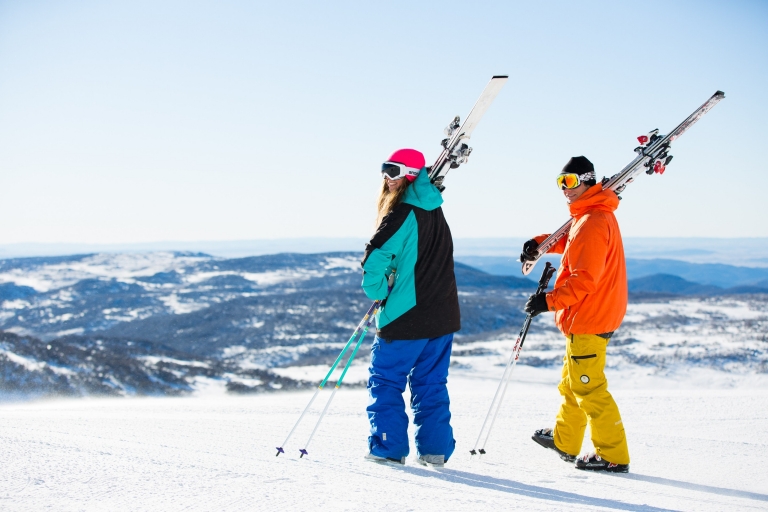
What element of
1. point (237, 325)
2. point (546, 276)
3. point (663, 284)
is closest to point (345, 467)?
point (546, 276)

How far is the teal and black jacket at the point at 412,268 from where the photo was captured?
3604mm

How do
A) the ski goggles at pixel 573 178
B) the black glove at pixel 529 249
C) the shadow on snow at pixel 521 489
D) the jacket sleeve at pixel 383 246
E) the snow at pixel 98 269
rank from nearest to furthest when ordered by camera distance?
the shadow on snow at pixel 521 489, the jacket sleeve at pixel 383 246, the ski goggles at pixel 573 178, the black glove at pixel 529 249, the snow at pixel 98 269

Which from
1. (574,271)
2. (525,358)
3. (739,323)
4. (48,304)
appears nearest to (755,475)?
(574,271)

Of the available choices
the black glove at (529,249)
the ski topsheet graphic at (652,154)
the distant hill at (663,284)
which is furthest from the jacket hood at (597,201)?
the distant hill at (663,284)

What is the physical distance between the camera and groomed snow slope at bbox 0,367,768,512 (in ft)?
7.87

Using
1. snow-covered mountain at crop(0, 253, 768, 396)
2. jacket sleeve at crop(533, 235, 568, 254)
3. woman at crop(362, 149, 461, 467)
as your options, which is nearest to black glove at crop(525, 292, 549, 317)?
woman at crop(362, 149, 461, 467)

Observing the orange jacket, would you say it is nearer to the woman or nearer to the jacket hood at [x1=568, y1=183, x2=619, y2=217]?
the jacket hood at [x1=568, y1=183, x2=619, y2=217]

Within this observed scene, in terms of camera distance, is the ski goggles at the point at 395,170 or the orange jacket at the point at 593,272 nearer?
the orange jacket at the point at 593,272

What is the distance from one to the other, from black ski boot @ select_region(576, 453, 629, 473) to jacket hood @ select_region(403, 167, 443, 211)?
6.10ft

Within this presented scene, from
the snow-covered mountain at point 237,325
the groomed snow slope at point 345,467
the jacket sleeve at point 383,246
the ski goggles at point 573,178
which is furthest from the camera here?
the snow-covered mountain at point 237,325

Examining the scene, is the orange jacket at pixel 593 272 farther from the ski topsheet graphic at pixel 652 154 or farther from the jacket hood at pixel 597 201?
the ski topsheet graphic at pixel 652 154

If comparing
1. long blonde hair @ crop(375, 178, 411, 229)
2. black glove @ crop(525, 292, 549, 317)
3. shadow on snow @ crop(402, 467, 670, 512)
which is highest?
long blonde hair @ crop(375, 178, 411, 229)

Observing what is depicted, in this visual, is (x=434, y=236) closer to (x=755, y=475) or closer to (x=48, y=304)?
(x=755, y=475)

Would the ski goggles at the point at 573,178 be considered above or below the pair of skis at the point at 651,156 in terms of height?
below
